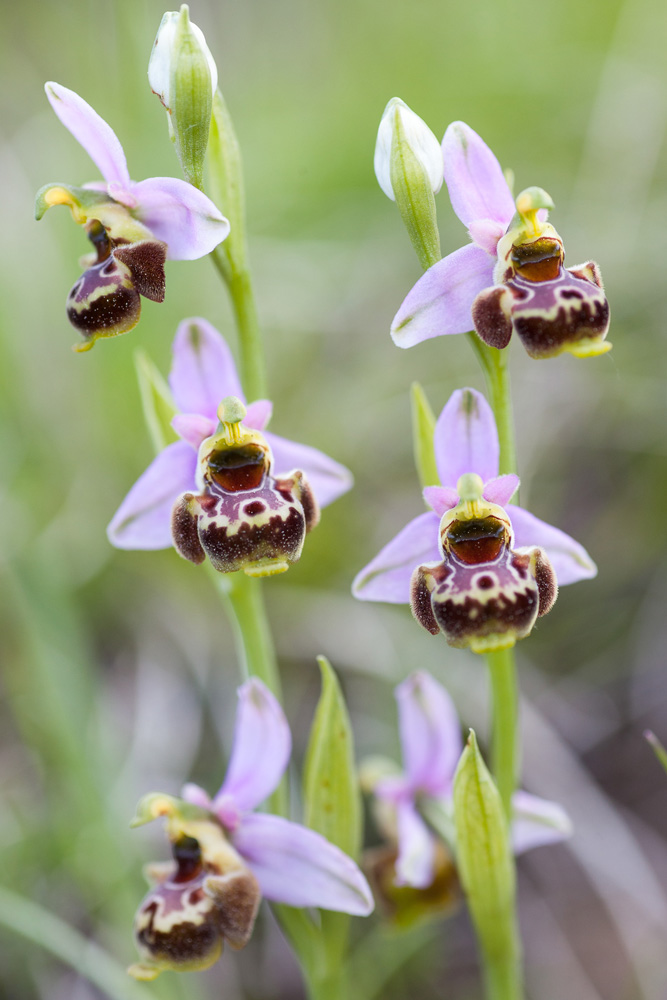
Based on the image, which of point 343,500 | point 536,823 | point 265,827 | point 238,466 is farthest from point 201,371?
point 343,500

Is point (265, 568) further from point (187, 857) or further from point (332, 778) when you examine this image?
point (187, 857)

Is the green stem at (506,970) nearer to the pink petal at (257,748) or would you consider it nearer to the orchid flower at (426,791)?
the orchid flower at (426,791)

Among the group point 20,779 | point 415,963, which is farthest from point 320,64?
point 415,963

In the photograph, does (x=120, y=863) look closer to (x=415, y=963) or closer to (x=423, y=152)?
(x=415, y=963)

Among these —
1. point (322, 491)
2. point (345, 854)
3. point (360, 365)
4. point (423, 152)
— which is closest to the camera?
point (423, 152)

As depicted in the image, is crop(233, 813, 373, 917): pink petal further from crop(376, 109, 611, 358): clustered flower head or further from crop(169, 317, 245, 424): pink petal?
crop(376, 109, 611, 358): clustered flower head

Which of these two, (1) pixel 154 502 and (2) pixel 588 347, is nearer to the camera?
(2) pixel 588 347
